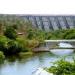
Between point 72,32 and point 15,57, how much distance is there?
15.1m

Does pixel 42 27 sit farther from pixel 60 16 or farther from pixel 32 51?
pixel 32 51

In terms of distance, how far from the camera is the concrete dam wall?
51062 mm

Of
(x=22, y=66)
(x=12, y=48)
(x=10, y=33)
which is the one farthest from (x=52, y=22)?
(x=22, y=66)

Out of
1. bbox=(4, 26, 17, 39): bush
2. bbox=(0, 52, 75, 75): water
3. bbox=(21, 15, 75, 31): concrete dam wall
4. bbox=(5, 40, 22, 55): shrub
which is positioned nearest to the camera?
bbox=(0, 52, 75, 75): water

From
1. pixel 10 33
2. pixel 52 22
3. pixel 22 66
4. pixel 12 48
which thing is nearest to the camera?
pixel 22 66

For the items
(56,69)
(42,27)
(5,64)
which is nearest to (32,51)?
(5,64)

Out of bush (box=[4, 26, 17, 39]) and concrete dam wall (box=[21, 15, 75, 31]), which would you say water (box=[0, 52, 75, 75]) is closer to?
bush (box=[4, 26, 17, 39])

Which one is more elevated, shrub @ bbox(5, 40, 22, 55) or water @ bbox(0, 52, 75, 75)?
shrub @ bbox(5, 40, 22, 55)

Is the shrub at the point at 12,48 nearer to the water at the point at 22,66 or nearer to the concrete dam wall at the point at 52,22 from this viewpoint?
the water at the point at 22,66

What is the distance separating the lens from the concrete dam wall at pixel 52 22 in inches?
2010

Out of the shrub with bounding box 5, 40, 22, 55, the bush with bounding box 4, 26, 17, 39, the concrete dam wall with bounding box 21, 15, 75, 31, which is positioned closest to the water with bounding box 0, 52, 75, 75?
the shrub with bounding box 5, 40, 22, 55

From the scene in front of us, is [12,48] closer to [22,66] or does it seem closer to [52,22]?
[22,66]

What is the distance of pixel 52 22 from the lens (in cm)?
5338

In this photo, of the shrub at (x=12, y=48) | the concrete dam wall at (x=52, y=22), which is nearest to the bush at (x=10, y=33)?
the shrub at (x=12, y=48)
